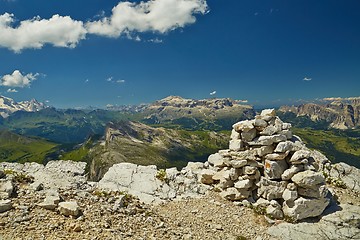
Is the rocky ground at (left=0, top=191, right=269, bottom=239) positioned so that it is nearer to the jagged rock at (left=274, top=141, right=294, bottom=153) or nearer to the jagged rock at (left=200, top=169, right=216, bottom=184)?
the jagged rock at (left=200, top=169, right=216, bottom=184)

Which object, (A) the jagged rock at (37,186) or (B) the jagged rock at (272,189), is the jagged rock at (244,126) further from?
(A) the jagged rock at (37,186)

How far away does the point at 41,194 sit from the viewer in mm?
→ 17844

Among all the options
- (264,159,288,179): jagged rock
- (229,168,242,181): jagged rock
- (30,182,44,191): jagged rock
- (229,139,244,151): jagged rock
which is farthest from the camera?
(229,139,244,151): jagged rock

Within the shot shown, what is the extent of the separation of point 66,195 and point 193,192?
11440 mm

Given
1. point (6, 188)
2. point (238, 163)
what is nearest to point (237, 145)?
point (238, 163)

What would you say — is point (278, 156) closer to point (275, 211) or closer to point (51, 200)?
point (275, 211)

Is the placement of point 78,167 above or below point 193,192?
above

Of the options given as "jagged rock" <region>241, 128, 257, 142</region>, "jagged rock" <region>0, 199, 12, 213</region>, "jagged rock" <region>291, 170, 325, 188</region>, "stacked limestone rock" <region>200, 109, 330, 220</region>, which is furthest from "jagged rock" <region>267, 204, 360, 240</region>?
"jagged rock" <region>0, 199, 12, 213</region>

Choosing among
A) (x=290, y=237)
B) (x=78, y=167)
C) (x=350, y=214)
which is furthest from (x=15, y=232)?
(x=350, y=214)

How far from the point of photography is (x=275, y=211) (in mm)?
22359

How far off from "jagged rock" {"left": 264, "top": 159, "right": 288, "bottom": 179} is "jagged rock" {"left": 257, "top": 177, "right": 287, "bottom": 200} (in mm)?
508

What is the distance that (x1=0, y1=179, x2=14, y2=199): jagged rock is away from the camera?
16.4 metres

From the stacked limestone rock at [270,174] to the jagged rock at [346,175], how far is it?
20.4 feet

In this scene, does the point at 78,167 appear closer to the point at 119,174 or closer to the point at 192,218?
the point at 119,174
